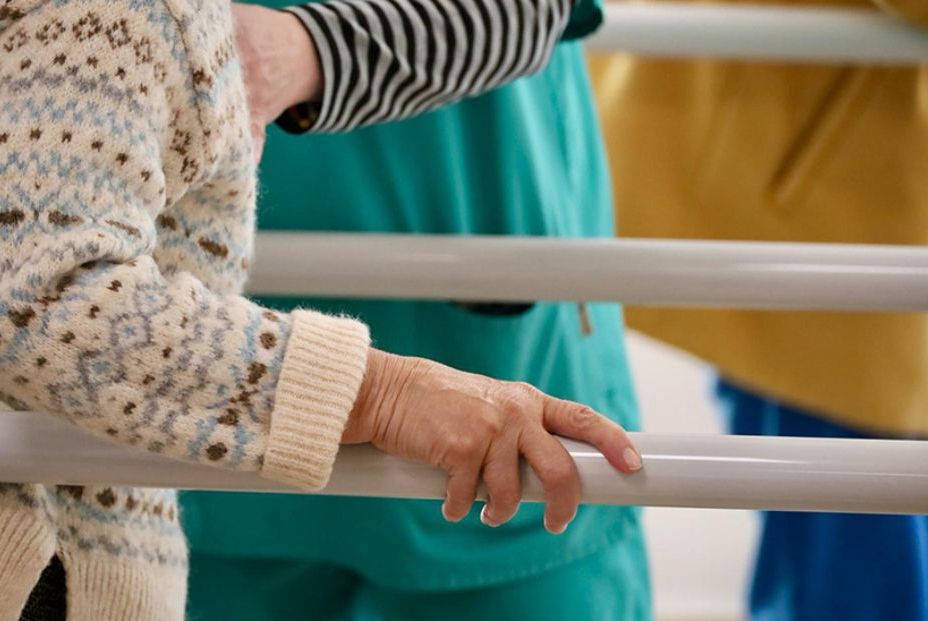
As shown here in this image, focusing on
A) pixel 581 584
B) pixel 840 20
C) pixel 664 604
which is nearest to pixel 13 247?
pixel 581 584

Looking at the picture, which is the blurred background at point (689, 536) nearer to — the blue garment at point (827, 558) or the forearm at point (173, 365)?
the blue garment at point (827, 558)

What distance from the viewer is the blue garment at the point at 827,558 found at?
98cm

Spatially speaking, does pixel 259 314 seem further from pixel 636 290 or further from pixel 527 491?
pixel 636 290

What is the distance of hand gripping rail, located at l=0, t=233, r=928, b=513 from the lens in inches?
17.5

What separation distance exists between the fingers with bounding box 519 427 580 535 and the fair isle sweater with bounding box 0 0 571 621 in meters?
0.06

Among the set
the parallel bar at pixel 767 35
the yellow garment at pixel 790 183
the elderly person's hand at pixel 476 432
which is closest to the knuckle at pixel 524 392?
the elderly person's hand at pixel 476 432

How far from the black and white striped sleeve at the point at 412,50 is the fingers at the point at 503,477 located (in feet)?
0.64

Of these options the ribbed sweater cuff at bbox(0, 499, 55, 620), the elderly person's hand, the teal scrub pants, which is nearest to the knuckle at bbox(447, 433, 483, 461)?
the elderly person's hand

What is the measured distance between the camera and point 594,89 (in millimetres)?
1051

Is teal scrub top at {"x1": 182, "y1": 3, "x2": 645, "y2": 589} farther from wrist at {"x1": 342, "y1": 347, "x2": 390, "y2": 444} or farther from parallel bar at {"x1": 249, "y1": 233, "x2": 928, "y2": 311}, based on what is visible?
wrist at {"x1": 342, "y1": 347, "x2": 390, "y2": 444}

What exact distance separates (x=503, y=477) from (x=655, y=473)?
2.0 inches

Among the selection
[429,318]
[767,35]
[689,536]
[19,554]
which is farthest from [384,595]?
[689,536]

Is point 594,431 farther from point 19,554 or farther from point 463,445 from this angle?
point 19,554

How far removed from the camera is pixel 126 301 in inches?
16.3
